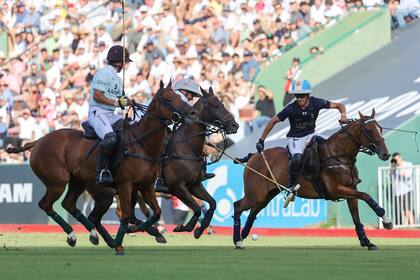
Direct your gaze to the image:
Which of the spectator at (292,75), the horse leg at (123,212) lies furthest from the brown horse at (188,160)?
the spectator at (292,75)

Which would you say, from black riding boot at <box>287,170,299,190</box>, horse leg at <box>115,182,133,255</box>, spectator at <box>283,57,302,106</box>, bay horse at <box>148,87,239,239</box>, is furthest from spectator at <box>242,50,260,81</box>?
horse leg at <box>115,182,133,255</box>

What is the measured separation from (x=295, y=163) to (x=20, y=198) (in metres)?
12.2

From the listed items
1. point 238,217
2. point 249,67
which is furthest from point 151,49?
point 238,217

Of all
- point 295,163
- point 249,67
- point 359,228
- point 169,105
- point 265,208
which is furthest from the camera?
point 249,67

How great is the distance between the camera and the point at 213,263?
1504 cm

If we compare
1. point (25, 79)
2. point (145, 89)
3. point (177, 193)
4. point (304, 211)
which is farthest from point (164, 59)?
point (177, 193)

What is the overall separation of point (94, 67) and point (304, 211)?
421 inches

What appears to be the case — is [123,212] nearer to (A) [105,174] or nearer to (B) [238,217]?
(A) [105,174]

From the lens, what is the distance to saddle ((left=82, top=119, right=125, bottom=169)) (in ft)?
58.6

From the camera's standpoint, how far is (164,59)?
34.5 metres

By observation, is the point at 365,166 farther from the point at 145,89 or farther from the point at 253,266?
the point at 253,266

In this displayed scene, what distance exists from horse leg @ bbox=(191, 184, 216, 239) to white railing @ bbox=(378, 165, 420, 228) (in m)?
6.01

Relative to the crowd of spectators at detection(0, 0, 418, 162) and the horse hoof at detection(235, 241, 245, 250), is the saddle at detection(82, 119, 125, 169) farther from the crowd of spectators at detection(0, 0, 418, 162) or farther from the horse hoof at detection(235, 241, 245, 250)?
the crowd of spectators at detection(0, 0, 418, 162)

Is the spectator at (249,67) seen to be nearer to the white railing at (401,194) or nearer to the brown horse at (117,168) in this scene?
the white railing at (401,194)
